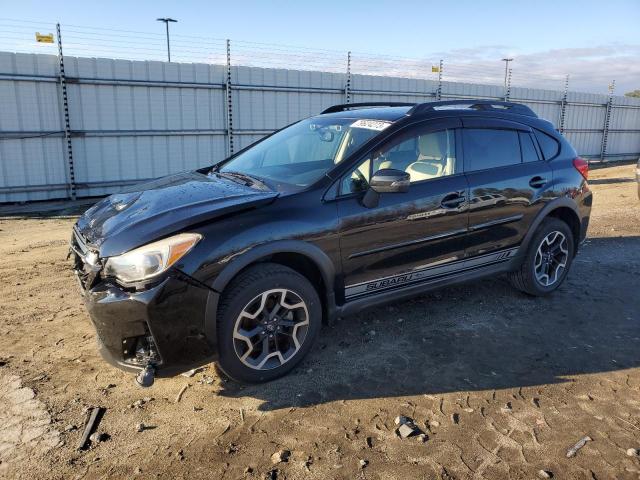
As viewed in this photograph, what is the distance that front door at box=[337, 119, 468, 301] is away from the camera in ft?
11.9

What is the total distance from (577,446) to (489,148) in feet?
8.37

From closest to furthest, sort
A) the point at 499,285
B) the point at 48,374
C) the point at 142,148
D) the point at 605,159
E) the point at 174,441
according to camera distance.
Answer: the point at 174,441 < the point at 48,374 < the point at 499,285 < the point at 142,148 < the point at 605,159

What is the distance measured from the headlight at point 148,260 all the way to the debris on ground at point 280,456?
1.18m

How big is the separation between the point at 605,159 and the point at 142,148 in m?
18.7

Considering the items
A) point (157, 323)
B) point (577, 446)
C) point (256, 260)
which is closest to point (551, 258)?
point (577, 446)

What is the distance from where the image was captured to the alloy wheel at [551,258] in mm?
4945

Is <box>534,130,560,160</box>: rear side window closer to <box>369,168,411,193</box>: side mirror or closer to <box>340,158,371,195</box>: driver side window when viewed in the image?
<box>369,168,411,193</box>: side mirror

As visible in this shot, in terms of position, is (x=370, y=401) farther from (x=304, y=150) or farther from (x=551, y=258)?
(x=551, y=258)

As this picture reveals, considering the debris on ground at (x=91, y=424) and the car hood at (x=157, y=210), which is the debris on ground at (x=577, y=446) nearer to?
the car hood at (x=157, y=210)

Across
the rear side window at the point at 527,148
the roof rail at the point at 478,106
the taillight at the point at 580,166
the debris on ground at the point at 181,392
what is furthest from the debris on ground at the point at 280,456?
the taillight at the point at 580,166

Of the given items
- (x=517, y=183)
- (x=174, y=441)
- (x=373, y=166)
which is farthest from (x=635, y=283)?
(x=174, y=441)

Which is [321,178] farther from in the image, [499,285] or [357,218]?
[499,285]

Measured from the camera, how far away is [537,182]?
475cm

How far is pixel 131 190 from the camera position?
398cm
